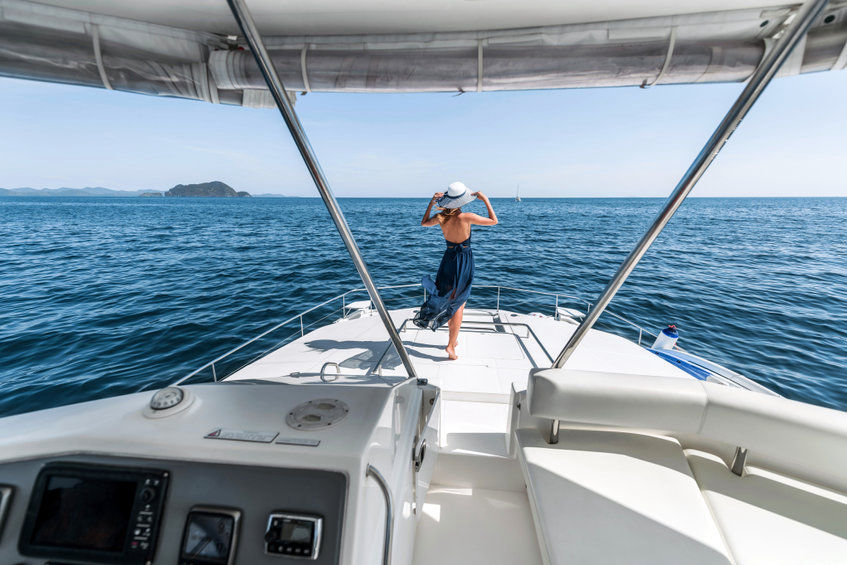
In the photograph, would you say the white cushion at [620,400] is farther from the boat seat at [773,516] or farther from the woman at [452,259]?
the woman at [452,259]

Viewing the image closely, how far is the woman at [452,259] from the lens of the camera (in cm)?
302

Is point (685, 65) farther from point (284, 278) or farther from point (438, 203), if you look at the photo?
point (284, 278)

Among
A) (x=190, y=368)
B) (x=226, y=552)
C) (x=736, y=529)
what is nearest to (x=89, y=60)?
(x=226, y=552)

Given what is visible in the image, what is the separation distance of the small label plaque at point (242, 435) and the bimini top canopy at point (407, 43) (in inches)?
65.6

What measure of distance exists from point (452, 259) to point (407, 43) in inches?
71.8

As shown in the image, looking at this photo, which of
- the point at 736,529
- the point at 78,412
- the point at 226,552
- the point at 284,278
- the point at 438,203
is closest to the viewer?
the point at 226,552

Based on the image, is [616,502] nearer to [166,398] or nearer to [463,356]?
[166,398]

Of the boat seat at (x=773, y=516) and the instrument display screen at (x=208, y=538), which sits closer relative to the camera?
the instrument display screen at (x=208, y=538)

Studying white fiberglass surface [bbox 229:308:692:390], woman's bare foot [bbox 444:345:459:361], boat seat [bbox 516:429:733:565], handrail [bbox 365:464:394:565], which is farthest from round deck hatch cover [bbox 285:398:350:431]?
woman's bare foot [bbox 444:345:459:361]

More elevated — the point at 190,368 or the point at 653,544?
the point at 653,544

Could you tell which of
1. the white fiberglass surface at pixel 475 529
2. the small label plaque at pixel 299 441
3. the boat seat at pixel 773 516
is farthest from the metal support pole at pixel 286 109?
the boat seat at pixel 773 516

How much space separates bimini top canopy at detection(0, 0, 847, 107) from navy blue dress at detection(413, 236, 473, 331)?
1.60 m

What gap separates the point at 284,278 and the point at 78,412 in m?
10.2

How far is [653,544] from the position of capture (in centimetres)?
123
